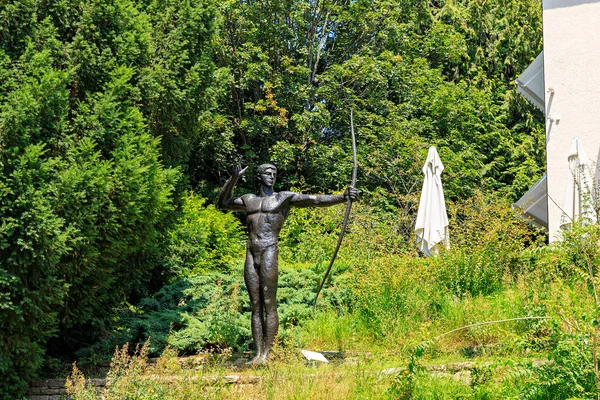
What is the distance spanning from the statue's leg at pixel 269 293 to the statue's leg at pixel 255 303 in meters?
0.08

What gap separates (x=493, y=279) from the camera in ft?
33.2

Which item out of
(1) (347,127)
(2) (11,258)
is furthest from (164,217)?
(1) (347,127)

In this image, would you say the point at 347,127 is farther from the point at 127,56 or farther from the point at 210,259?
the point at 127,56

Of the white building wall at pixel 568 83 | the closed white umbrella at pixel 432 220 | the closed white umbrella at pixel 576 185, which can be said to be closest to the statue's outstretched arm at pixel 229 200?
the closed white umbrella at pixel 432 220

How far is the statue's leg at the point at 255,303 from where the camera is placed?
847 centimetres

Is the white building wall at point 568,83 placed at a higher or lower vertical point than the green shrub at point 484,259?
higher

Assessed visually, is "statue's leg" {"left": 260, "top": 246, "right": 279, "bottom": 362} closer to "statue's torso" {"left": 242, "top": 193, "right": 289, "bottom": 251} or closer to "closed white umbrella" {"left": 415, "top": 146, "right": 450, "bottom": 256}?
"statue's torso" {"left": 242, "top": 193, "right": 289, "bottom": 251}

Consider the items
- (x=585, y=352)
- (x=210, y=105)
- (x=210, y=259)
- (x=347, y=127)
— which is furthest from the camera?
(x=347, y=127)

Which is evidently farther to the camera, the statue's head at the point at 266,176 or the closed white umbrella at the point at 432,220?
the closed white umbrella at the point at 432,220

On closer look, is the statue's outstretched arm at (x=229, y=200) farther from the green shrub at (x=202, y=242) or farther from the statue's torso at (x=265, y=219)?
the green shrub at (x=202, y=242)

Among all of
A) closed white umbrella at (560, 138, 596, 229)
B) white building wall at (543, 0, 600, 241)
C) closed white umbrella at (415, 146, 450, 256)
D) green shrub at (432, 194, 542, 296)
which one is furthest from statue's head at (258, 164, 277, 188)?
white building wall at (543, 0, 600, 241)

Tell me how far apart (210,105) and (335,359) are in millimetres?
4389

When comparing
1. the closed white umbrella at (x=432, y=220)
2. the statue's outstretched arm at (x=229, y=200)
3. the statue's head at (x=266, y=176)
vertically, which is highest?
the closed white umbrella at (x=432, y=220)

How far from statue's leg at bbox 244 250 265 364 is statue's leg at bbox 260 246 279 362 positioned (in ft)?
0.25
